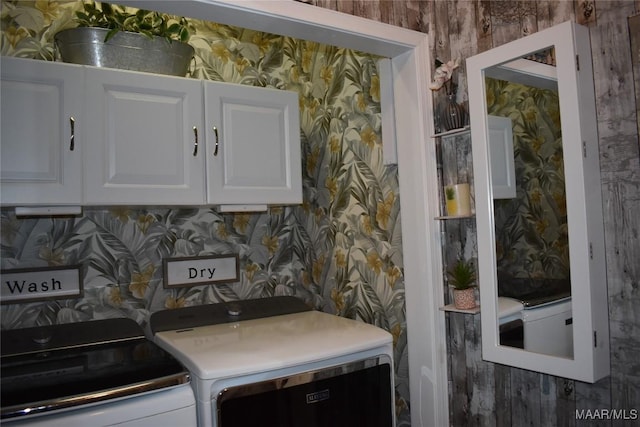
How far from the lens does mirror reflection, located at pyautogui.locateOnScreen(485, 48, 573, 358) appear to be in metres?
1.44

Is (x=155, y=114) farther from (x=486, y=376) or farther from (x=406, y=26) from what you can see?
(x=486, y=376)

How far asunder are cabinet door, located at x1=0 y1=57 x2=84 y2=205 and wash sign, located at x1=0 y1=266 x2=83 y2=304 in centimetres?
43

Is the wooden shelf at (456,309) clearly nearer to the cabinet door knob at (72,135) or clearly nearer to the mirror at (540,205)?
the mirror at (540,205)

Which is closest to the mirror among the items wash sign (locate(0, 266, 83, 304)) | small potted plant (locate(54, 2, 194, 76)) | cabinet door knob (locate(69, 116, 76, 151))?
small potted plant (locate(54, 2, 194, 76))

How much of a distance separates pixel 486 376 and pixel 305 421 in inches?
26.6

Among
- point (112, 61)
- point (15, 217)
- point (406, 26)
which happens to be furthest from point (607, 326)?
point (15, 217)

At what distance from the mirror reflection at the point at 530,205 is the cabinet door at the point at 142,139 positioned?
118 centimetres

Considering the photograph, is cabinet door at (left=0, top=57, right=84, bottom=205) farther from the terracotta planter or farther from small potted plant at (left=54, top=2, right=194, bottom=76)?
the terracotta planter

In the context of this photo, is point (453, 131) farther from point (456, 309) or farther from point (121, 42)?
point (121, 42)

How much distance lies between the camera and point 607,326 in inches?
54.1

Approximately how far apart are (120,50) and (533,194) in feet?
5.42

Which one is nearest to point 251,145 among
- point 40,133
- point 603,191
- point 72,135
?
point 72,135

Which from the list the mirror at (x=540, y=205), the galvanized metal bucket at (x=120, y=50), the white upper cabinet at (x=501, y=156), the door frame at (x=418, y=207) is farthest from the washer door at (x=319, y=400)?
the galvanized metal bucket at (x=120, y=50)

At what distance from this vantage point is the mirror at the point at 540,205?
1371mm
